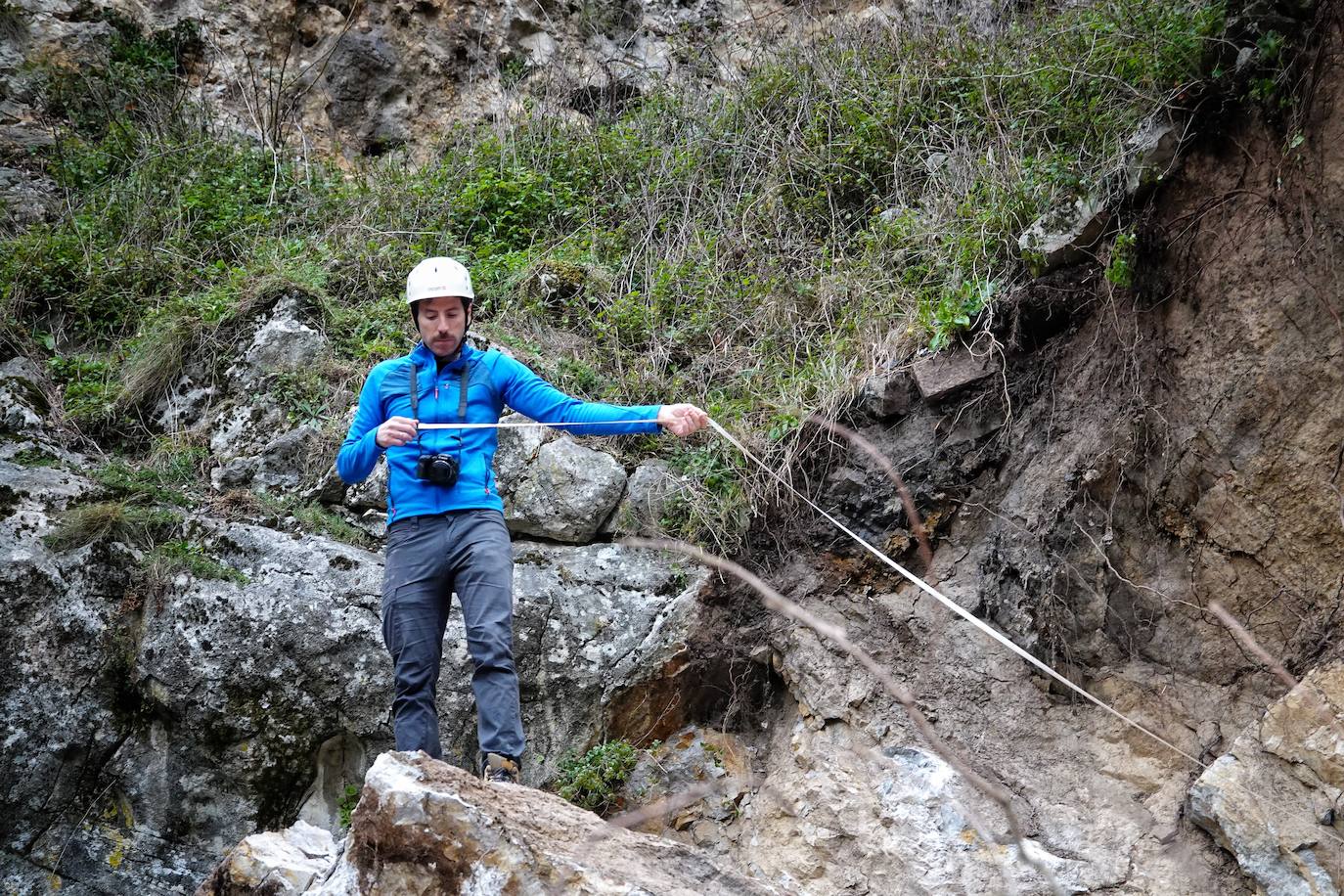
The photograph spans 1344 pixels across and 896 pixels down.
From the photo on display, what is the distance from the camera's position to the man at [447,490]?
3.66 m

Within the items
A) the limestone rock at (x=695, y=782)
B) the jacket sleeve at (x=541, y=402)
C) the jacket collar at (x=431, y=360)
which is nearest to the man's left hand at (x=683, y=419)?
the jacket sleeve at (x=541, y=402)

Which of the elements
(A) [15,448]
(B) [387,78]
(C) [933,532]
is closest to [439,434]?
(C) [933,532]

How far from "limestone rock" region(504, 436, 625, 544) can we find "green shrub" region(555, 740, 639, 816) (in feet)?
3.54

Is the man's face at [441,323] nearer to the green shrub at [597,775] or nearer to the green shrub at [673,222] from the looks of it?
the green shrub at [673,222]

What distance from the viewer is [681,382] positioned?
591 centimetres

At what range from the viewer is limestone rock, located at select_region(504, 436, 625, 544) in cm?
519

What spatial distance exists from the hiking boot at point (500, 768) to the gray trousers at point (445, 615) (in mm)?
32

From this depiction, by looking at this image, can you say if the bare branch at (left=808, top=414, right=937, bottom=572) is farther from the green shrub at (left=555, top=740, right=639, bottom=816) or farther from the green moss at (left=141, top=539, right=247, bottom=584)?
the green moss at (left=141, top=539, right=247, bottom=584)

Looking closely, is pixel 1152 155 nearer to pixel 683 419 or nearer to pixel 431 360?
pixel 683 419

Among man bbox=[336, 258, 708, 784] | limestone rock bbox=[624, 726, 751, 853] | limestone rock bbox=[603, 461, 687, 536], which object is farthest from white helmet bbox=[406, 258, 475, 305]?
limestone rock bbox=[624, 726, 751, 853]

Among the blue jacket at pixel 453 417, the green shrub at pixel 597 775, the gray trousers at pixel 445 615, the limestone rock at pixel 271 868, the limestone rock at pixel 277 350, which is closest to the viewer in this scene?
the limestone rock at pixel 271 868

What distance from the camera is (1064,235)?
15.5ft

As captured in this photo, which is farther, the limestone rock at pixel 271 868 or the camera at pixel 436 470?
the camera at pixel 436 470

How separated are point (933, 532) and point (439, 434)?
7.24ft
